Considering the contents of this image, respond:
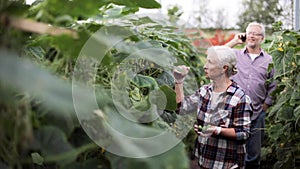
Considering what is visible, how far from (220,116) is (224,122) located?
0.04 meters

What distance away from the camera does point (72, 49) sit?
595mm

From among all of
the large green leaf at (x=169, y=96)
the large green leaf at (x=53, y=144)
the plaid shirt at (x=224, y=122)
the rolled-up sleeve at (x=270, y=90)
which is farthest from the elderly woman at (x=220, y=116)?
the large green leaf at (x=53, y=144)

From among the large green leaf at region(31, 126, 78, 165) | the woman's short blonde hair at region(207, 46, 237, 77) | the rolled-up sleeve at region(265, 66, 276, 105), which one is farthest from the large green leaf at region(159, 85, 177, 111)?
the rolled-up sleeve at region(265, 66, 276, 105)

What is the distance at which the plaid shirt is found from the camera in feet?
7.53

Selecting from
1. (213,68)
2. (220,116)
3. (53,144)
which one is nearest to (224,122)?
(220,116)

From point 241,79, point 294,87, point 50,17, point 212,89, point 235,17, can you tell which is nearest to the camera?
point 50,17

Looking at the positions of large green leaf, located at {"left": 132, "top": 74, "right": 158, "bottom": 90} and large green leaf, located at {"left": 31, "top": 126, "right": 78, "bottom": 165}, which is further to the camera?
large green leaf, located at {"left": 132, "top": 74, "right": 158, "bottom": 90}

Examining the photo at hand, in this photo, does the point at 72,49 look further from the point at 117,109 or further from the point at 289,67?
the point at 289,67

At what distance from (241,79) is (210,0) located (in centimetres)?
793

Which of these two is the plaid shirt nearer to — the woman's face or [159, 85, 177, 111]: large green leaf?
the woman's face

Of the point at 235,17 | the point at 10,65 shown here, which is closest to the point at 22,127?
the point at 10,65

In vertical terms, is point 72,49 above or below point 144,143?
above

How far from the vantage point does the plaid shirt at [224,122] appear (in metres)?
2.29

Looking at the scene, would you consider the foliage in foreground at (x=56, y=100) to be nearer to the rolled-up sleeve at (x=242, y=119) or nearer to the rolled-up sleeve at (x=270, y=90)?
the rolled-up sleeve at (x=242, y=119)
